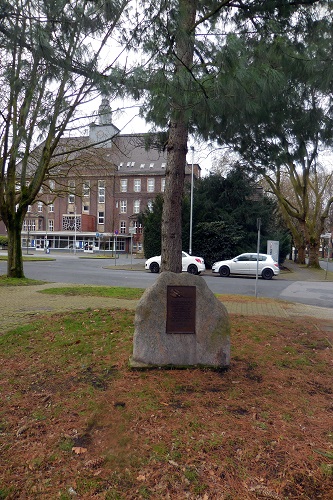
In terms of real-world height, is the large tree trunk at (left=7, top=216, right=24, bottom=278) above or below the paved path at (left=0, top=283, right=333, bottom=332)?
above

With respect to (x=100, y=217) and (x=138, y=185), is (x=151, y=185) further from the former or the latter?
(x=100, y=217)

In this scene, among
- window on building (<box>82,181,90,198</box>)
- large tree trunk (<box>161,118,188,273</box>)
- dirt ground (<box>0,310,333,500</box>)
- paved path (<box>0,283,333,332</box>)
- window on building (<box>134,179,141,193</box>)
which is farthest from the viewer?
window on building (<box>134,179,141,193</box>)

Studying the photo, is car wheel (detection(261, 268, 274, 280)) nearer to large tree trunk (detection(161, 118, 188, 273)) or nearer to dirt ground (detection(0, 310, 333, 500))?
large tree trunk (detection(161, 118, 188, 273))

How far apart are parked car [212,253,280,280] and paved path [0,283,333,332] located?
33.6ft

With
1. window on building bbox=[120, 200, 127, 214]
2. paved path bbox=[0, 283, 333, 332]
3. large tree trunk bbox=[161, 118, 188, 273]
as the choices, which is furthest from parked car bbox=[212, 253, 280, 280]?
window on building bbox=[120, 200, 127, 214]

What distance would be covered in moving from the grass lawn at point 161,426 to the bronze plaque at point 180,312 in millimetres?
493

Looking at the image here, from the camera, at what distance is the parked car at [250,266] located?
22.1 metres

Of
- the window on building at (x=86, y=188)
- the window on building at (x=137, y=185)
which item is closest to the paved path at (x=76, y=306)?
the window on building at (x=86, y=188)

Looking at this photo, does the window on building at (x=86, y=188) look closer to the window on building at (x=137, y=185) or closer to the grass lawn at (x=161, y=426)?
the grass lawn at (x=161, y=426)

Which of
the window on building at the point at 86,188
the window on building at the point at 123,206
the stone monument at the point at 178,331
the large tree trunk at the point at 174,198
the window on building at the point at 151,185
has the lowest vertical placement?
the stone monument at the point at 178,331

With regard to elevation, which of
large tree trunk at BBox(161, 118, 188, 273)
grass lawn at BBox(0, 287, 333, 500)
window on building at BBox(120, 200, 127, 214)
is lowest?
grass lawn at BBox(0, 287, 333, 500)

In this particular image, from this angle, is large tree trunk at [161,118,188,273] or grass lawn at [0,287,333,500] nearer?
grass lawn at [0,287,333,500]

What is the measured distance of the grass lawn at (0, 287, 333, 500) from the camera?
261cm

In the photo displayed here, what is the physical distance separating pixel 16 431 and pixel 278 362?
3.28 m
